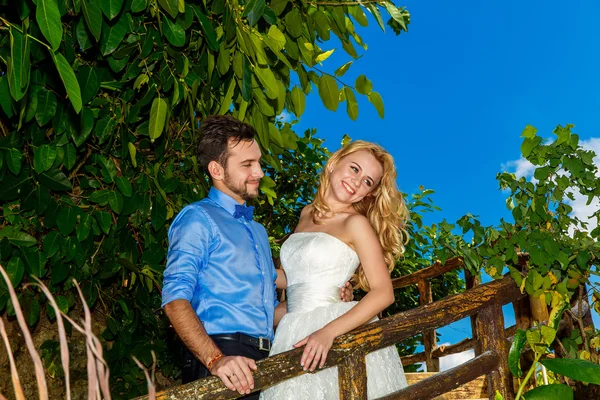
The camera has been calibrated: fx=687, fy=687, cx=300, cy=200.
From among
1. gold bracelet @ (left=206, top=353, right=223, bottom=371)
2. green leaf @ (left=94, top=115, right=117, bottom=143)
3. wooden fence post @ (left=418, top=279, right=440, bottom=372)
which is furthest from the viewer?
wooden fence post @ (left=418, top=279, right=440, bottom=372)

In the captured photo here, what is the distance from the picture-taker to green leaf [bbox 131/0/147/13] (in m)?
2.26

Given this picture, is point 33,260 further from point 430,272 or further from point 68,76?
point 430,272

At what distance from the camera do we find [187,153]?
3961 mm

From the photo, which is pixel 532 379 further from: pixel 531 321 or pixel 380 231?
pixel 380 231

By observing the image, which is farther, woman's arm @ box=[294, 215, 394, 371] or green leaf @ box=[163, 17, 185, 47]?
green leaf @ box=[163, 17, 185, 47]

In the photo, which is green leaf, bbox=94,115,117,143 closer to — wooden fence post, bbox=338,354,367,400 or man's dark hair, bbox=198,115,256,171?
man's dark hair, bbox=198,115,256,171

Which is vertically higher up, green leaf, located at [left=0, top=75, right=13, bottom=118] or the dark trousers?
green leaf, located at [left=0, top=75, right=13, bottom=118]

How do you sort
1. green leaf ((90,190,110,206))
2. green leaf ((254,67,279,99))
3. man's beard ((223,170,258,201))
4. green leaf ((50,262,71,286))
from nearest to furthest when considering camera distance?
green leaf ((254,67,279,99))
man's beard ((223,170,258,201))
green leaf ((90,190,110,206))
green leaf ((50,262,71,286))

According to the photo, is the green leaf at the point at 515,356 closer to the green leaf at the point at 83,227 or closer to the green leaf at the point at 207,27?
the green leaf at the point at 207,27

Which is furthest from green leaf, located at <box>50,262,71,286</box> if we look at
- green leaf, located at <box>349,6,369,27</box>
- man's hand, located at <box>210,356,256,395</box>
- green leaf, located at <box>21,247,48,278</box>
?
green leaf, located at <box>349,6,369,27</box>

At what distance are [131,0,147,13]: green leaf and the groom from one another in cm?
54

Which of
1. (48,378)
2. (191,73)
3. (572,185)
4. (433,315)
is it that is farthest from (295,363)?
(48,378)

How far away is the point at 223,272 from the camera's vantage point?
7.90 feet

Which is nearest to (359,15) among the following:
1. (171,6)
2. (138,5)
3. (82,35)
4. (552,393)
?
(171,6)
